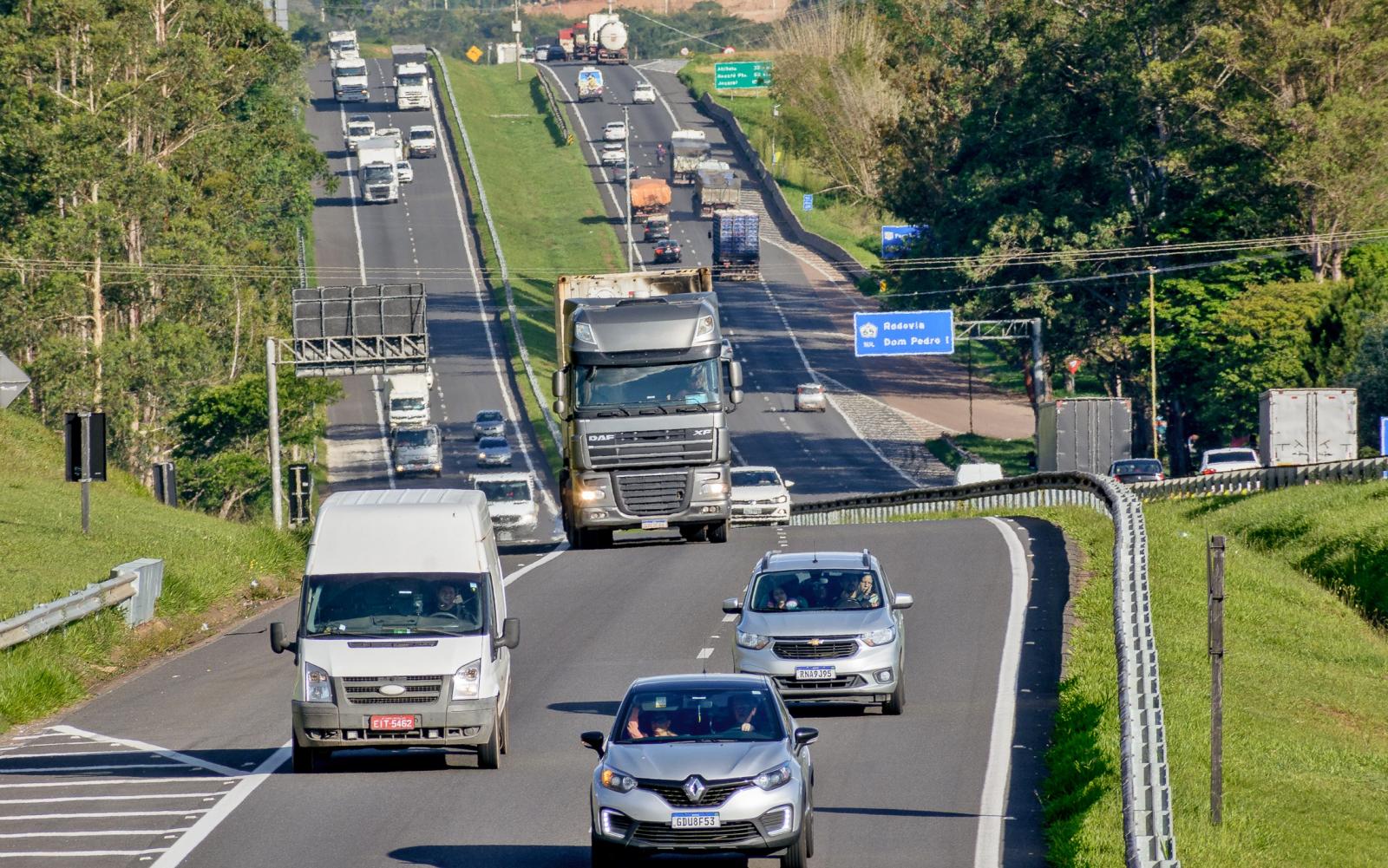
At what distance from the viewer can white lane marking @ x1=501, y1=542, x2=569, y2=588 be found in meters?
34.4

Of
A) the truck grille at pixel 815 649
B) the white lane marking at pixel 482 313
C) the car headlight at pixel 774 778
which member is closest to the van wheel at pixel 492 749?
the truck grille at pixel 815 649

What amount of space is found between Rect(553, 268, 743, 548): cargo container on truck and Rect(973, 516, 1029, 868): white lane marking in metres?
5.87

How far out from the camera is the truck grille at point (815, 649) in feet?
68.9

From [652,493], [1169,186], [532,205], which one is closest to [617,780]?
[652,493]

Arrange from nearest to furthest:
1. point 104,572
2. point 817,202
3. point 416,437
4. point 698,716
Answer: point 698,716
point 104,572
point 416,437
point 817,202

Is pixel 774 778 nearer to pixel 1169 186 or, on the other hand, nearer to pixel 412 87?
pixel 1169 186

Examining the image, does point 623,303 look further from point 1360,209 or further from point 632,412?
point 1360,209

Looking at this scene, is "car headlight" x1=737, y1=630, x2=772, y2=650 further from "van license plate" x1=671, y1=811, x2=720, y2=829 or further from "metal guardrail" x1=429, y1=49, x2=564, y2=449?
"metal guardrail" x1=429, y1=49, x2=564, y2=449

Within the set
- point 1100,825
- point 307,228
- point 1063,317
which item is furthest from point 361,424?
point 1100,825

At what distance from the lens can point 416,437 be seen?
82750 millimetres

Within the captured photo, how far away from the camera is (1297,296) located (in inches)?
2953

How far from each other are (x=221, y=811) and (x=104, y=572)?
48.9 ft

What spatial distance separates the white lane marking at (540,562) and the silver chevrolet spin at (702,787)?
691 inches

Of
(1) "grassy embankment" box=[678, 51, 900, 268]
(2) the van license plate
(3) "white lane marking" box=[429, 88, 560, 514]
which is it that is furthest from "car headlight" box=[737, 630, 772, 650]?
(1) "grassy embankment" box=[678, 51, 900, 268]
